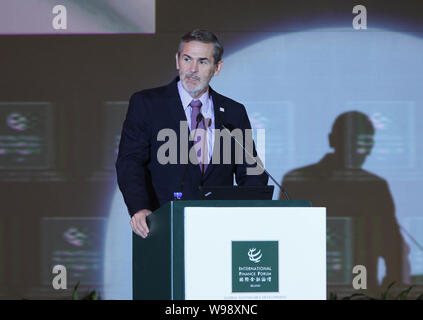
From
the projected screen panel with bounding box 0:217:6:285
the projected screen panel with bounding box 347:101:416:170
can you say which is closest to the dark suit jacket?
the projected screen panel with bounding box 347:101:416:170

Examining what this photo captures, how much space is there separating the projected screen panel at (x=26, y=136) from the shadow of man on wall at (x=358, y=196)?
70.8 inches

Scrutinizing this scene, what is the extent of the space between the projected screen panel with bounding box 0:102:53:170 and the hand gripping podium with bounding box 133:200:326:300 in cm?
306

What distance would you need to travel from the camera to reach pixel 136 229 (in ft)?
10.2

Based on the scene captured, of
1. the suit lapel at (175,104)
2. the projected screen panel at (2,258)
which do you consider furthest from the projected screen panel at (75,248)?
the suit lapel at (175,104)

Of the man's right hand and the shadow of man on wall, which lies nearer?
the man's right hand

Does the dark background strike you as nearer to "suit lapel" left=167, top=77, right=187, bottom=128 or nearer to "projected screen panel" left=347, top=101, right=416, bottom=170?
"projected screen panel" left=347, top=101, right=416, bottom=170

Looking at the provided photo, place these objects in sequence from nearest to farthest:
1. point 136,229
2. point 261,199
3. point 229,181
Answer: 1. point 261,199
2. point 136,229
3. point 229,181

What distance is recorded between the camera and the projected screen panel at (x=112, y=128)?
17.8ft

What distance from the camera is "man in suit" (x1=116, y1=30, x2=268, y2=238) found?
364 cm

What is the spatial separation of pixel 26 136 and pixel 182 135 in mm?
2170

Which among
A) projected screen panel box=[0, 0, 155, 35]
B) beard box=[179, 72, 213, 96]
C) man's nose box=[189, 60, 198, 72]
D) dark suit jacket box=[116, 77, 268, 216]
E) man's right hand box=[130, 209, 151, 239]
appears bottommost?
man's right hand box=[130, 209, 151, 239]
